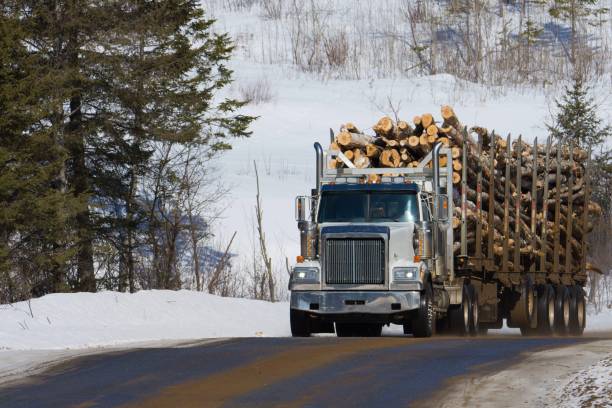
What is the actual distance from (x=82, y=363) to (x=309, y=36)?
220 ft

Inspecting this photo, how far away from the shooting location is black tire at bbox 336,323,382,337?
23.3 m

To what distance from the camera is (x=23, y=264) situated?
31.9 meters

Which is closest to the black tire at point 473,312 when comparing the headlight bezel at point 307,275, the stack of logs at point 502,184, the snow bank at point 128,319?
A: the stack of logs at point 502,184

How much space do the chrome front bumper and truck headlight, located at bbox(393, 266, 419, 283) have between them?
211 millimetres

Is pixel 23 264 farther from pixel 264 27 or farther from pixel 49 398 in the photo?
pixel 264 27

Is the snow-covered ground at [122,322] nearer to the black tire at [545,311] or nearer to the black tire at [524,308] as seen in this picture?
the black tire at [524,308]

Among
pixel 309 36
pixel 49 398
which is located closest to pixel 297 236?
pixel 309 36

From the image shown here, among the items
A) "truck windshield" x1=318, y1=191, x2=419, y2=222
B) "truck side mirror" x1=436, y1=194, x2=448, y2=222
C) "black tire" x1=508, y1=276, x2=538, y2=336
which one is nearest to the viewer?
"truck side mirror" x1=436, y1=194, x2=448, y2=222

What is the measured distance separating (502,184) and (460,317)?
3.44 meters

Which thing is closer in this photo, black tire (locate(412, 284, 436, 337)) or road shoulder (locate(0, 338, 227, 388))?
road shoulder (locate(0, 338, 227, 388))

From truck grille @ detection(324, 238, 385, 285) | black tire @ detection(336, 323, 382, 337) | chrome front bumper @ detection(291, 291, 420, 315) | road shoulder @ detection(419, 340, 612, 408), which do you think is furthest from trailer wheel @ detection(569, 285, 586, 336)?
road shoulder @ detection(419, 340, 612, 408)

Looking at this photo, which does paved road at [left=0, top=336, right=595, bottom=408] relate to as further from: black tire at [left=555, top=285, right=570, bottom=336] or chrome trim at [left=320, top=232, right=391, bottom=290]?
black tire at [left=555, top=285, right=570, bottom=336]

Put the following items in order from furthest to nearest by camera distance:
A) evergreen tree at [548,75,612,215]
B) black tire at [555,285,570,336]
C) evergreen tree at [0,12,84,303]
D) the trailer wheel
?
evergreen tree at [548,75,612,215]
evergreen tree at [0,12,84,303]
the trailer wheel
black tire at [555,285,570,336]

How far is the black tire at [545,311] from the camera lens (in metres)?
26.4
